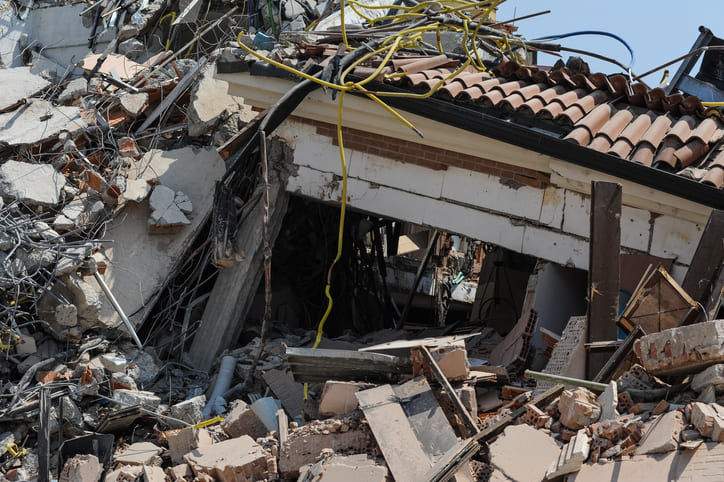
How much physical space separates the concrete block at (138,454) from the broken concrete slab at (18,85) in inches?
194

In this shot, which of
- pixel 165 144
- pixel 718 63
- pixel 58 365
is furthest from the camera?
pixel 718 63

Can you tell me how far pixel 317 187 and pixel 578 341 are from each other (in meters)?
3.31

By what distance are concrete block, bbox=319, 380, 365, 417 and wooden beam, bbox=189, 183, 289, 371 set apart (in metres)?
2.46

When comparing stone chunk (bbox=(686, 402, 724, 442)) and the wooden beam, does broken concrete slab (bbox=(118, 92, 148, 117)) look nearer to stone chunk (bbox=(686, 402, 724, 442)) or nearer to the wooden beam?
the wooden beam

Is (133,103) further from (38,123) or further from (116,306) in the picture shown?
(116,306)

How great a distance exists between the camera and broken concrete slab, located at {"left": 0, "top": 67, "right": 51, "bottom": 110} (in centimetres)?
988

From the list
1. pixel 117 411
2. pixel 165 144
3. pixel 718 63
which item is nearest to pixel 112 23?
pixel 165 144

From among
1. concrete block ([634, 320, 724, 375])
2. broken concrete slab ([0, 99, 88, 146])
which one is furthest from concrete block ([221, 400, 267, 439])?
broken concrete slab ([0, 99, 88, 146])

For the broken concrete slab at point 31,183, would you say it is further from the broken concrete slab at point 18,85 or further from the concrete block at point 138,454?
the concrete block at point 138,454

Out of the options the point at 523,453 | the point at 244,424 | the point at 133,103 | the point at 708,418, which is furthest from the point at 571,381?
the point at 133,103

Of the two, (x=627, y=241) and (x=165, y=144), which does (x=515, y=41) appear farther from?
(x=165, y=144)

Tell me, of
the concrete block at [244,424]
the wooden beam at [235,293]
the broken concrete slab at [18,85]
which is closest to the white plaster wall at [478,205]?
the wooden beam at [235,293]

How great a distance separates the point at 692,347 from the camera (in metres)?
5.04

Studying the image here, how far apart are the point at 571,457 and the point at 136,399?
404cm
